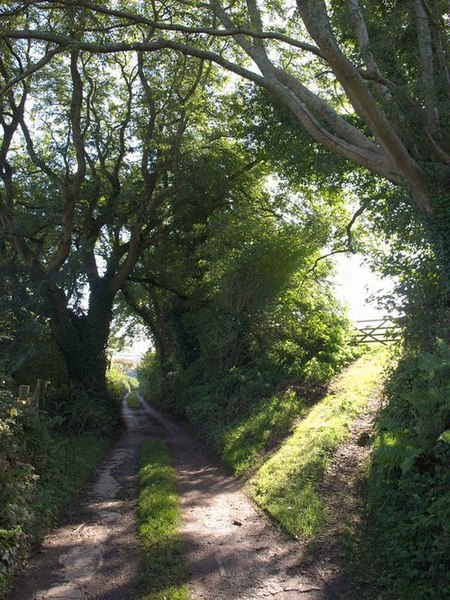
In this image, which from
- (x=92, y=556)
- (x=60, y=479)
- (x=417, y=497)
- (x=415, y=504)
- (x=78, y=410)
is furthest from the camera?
(x=78, y=410)

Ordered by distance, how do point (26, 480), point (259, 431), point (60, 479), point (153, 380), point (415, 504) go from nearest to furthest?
point (415, 504), point (26, 480), point (60, 479), point (259, 431), point (153, 380)

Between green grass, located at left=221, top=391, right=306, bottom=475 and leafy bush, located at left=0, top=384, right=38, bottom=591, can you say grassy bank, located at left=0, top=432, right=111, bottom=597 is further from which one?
green grass, located at left=221, top=391, right=306, bottom=475

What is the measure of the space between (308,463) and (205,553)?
11.0 feet

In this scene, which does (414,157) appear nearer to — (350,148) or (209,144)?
(350,148)

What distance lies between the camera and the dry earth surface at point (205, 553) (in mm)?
5793

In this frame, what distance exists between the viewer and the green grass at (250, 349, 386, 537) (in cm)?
766

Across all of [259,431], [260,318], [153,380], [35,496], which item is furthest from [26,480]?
[153,380]

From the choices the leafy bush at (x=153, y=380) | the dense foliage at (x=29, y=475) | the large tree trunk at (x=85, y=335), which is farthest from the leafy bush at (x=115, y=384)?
the dense foliage at (x=29, y=475)

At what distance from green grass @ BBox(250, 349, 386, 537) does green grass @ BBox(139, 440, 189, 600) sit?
1.52 meters

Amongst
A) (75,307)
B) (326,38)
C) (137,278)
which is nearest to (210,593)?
(326,38)

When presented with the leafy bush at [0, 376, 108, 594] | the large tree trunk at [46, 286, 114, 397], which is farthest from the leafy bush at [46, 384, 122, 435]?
the leafy bush at [0, 376, 108, 594]

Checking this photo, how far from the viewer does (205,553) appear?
678 centimetres

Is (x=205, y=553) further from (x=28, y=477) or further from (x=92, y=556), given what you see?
(x=28, y=477)

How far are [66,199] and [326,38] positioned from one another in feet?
40.3
